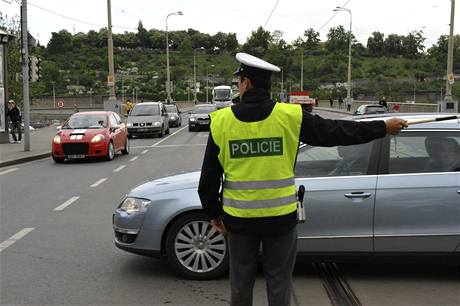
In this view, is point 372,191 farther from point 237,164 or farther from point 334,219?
point 237,164

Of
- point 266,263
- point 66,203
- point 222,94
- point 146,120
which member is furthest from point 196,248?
point 222,94

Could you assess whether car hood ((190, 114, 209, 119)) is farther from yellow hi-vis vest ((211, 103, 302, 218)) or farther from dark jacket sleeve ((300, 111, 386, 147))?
yellow hi-vis vest ((211, 103, 302, 218))

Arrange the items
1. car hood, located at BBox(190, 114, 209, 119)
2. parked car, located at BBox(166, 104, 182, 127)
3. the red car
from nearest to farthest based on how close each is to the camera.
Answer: the red car
car hood, located at BBox(190, 114, 209, 119)
parked car, located at BBox(166, 104, 182, 127)

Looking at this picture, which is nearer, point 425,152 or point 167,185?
point 425,152

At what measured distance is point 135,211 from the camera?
5438 mm

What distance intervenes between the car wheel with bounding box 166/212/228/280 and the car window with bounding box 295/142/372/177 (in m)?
0.99

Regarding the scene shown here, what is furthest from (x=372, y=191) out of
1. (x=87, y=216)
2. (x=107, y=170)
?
(x=107, y=170)

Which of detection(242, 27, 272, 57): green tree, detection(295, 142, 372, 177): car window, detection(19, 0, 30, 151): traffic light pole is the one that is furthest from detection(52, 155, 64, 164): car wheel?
detection(242, 27, 272, 57): green tree

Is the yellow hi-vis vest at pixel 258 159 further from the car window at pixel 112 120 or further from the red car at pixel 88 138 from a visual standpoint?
the car window at pixel 112 120

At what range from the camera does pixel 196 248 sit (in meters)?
5.37

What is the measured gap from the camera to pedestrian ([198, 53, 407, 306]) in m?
3.14

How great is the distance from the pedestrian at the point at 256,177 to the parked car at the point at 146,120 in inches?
952

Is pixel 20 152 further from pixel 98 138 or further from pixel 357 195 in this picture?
pixel 357 195

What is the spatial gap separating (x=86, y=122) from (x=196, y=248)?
515 inches
